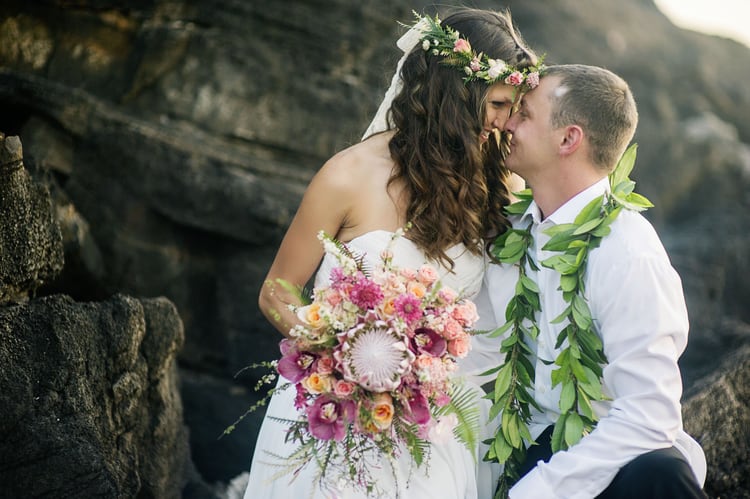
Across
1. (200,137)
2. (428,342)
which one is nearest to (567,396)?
(428,342)

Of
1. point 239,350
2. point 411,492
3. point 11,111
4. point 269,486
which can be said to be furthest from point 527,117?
point 11,111

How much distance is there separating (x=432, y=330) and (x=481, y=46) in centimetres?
171

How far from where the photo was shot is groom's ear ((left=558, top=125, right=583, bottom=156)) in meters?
3.76

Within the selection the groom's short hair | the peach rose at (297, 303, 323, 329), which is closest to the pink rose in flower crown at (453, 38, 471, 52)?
the groom's short hair

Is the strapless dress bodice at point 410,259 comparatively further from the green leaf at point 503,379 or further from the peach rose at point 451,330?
the peach rose at point 451,330

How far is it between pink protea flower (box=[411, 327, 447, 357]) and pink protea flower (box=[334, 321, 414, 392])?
0.07 metres

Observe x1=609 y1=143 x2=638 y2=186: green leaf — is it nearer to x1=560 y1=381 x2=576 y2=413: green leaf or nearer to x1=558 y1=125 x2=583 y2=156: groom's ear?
x1=558 y1=125 x2=583 y2=156: groom's ear

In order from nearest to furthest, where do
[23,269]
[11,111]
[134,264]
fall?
[23,269] < [11,111] < [134,264]

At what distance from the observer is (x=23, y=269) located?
3.63 meters

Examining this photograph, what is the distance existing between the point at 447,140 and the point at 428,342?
1454 mm

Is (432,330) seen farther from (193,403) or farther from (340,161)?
(193,403)

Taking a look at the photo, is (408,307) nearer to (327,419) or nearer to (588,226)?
(327,419)

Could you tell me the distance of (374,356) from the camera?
280cm

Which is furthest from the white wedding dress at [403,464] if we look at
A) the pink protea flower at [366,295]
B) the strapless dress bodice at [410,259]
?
the pink protea flower at [366,295]
